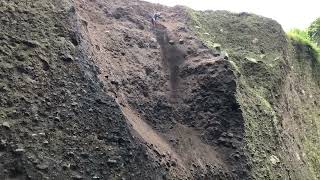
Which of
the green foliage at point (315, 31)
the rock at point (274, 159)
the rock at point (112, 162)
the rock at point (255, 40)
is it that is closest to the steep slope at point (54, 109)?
the rock at point (112, 162)

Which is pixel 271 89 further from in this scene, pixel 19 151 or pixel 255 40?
pixel 19 151

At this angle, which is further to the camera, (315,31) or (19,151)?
(315,31)

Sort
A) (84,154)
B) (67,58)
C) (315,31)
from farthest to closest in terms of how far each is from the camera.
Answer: (315,31), (67,58), (84,154)

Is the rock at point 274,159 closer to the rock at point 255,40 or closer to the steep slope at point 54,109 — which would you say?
the steep slope at point 54,109

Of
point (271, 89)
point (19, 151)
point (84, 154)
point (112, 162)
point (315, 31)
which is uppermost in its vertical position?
point (19, 151)

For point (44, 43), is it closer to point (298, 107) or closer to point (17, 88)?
point (17, 88)

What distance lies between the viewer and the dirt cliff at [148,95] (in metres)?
5.17

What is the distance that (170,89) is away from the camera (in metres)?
8.25

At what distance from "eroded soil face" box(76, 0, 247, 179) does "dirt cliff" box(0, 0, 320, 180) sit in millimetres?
24

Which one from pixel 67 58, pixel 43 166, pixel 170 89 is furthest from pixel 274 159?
pixel 43 166

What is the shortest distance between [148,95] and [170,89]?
28.5 inches

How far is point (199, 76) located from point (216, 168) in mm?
2061

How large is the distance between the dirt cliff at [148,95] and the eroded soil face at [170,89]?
0.02m

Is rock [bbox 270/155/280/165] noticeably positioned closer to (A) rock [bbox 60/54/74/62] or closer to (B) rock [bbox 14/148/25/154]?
(A) rock [bbox 60/54/74/62]
